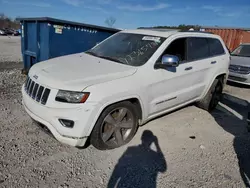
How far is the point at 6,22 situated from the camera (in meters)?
67.6

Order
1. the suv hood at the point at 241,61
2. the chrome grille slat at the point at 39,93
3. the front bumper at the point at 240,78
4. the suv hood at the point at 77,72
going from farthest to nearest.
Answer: the suv hood at the point at 241,61, the front bumper at the point at 240,78, the chrome grille slat at the point at 39,93, the suv hood at the point at 77,72

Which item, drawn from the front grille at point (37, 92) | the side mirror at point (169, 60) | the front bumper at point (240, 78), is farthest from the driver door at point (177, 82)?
the front bumper at point (240, 78)

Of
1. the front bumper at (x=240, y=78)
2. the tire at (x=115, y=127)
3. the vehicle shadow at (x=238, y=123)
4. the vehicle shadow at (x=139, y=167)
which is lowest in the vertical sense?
the vehicle shadow at (x=139, y=167)

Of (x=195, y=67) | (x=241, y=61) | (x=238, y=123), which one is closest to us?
(x=195, y=67)

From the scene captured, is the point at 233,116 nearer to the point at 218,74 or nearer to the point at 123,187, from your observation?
the point at 218,74

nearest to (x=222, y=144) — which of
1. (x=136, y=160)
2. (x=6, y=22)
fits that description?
(x=136, y=160)

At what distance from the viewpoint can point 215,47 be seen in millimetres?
4988

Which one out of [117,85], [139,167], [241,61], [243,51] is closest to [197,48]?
[117,85]

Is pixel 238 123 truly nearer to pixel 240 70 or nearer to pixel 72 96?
pixel 72 96

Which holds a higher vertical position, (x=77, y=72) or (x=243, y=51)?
(x=243, y=51)

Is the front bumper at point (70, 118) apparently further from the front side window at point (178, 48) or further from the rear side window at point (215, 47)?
the rear side window at point (215, 47)

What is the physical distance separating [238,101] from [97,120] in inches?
198

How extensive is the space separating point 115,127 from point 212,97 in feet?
9.51

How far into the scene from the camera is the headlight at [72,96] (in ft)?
8.75
